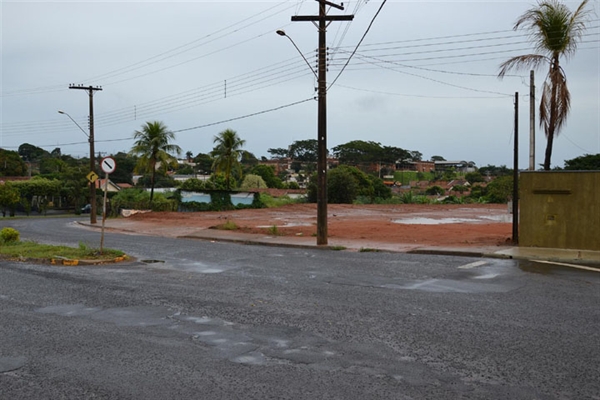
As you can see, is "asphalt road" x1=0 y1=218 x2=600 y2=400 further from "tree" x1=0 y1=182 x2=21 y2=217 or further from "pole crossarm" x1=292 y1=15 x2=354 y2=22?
"tree" x1=0 y1=182 x2=21 y2=217

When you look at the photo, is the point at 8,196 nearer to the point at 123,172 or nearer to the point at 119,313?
the point at 123,172

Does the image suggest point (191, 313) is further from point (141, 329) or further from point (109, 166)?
point (109, 166)

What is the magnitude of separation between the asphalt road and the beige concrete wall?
4.10 meters

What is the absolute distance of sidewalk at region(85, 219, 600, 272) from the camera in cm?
1666

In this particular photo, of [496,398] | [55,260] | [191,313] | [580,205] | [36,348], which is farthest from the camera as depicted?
[580,205]

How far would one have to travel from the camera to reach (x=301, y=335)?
26.2 ft

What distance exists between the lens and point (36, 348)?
744 cm

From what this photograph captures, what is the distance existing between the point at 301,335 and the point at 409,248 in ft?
42.7

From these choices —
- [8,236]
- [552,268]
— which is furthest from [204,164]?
[552,268]

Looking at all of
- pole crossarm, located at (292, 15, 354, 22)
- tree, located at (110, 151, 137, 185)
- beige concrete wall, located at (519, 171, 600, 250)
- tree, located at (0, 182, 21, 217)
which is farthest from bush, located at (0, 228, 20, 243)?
tree, located at (110, 151, 137, 185)

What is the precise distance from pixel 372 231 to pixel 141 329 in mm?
20124

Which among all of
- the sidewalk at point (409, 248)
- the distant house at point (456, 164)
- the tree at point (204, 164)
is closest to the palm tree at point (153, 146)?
the sidewalk at point (409, 248)

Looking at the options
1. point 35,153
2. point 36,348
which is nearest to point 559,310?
point 36,348

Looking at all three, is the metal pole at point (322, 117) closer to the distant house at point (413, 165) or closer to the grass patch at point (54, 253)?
the grass patch at point (54, 253)
